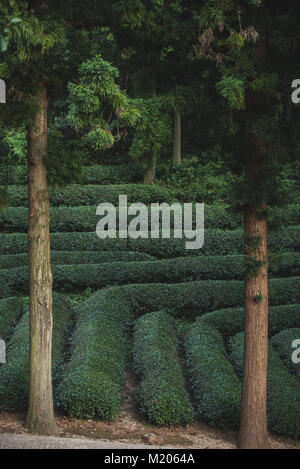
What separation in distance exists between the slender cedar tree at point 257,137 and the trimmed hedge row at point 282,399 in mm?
787

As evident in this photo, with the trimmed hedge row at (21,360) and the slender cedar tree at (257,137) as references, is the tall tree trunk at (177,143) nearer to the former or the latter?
the trimmed hedge row at (21,360)

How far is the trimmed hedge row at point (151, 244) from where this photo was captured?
19672 mm

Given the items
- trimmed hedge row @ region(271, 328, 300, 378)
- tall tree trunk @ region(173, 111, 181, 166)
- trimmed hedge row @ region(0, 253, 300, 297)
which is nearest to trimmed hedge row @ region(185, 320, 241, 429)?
trimmed hedge row @ region(271, 328, 300, 378)

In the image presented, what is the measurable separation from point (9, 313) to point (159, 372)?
216 inches

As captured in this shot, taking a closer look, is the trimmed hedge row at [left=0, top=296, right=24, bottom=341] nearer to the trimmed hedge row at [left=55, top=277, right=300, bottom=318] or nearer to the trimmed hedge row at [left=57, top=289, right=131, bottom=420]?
the trimmed hedge row at [left=57, top=289, right=131, bottom=420]

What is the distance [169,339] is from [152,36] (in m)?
7.16

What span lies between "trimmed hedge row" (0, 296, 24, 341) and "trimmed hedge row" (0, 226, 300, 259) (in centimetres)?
339

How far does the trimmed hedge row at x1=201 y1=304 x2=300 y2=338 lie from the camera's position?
15.3 meters

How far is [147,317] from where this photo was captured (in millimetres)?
15086
